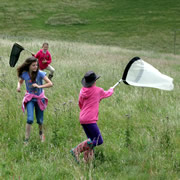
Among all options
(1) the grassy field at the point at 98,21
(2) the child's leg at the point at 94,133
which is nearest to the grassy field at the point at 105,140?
(2) the child's leg at the point at 94,133

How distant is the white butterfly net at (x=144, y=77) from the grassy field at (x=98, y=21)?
29551 millimetres

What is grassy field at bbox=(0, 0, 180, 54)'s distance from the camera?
38.7 metres

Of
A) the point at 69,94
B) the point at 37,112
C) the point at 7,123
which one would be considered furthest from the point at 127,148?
the point at 69,94

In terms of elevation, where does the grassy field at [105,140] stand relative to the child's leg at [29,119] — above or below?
below

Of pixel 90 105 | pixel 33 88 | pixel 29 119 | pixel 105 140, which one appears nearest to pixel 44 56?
pixel 33 88

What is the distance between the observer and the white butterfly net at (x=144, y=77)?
4.28 m

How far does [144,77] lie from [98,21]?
Result: 4489 centimetres

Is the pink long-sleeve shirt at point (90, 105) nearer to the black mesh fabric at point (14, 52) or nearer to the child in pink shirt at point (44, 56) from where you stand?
the black mesh fabric at point (14, 52)

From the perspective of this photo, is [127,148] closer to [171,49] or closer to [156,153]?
[156,153]

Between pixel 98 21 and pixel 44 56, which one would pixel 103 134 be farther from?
pixel 98 21

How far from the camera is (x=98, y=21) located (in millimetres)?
47875

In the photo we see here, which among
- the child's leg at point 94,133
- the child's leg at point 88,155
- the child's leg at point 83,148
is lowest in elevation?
the child's leg at point 88,155

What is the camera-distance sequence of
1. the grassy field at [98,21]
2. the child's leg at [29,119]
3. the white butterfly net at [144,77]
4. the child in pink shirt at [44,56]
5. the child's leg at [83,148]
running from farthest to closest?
the grassy field at [98,21], the child in pink shirt at [44,56], the child's leg at [29,119], the white butterfly net at [144,77], the child's leg at [83,148]

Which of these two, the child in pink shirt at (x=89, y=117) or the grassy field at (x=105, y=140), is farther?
the child in pink shirt at (x=89, y=117)
